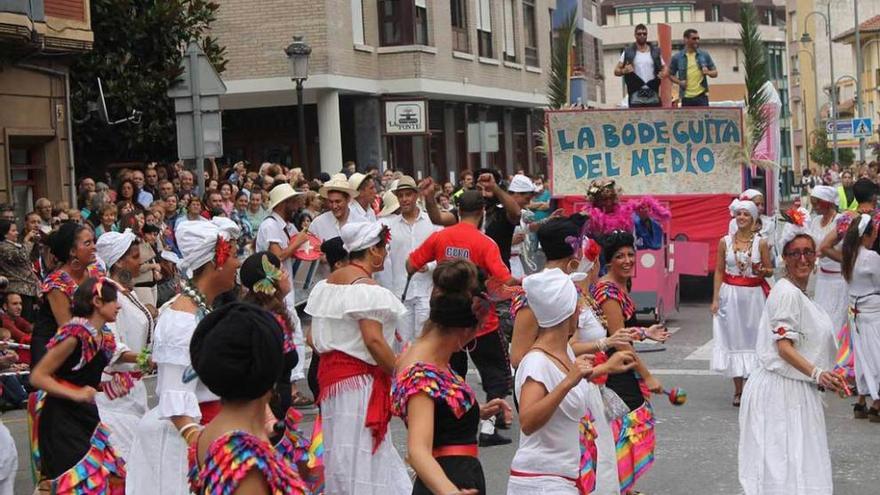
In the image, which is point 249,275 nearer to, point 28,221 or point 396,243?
point 396,243

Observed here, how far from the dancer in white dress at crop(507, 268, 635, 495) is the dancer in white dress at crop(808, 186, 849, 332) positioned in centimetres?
714

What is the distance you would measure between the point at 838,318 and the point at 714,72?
742cm

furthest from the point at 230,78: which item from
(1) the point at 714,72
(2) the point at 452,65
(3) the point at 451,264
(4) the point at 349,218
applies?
(3) the point at 451,264

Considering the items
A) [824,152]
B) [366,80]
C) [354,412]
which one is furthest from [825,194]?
[824,152]

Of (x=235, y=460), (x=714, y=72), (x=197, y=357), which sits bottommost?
(x=235, y=460)

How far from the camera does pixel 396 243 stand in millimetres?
11977

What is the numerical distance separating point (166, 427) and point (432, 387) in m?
1.54

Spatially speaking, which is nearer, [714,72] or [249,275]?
[249,275]

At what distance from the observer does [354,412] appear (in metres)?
7.09

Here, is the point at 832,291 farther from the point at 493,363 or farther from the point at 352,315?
the point at 352,315

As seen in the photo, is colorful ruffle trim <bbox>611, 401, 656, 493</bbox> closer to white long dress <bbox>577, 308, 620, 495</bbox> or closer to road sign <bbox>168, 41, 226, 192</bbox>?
white long dress <bbox>577, 308, 620, 495</bbox>

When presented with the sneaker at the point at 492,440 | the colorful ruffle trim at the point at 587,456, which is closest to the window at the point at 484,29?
the sneaker at the point at 492,440

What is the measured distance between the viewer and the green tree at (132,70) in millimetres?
22594

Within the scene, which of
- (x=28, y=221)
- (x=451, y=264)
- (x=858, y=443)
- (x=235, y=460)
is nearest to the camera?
(x=235, y=460)
